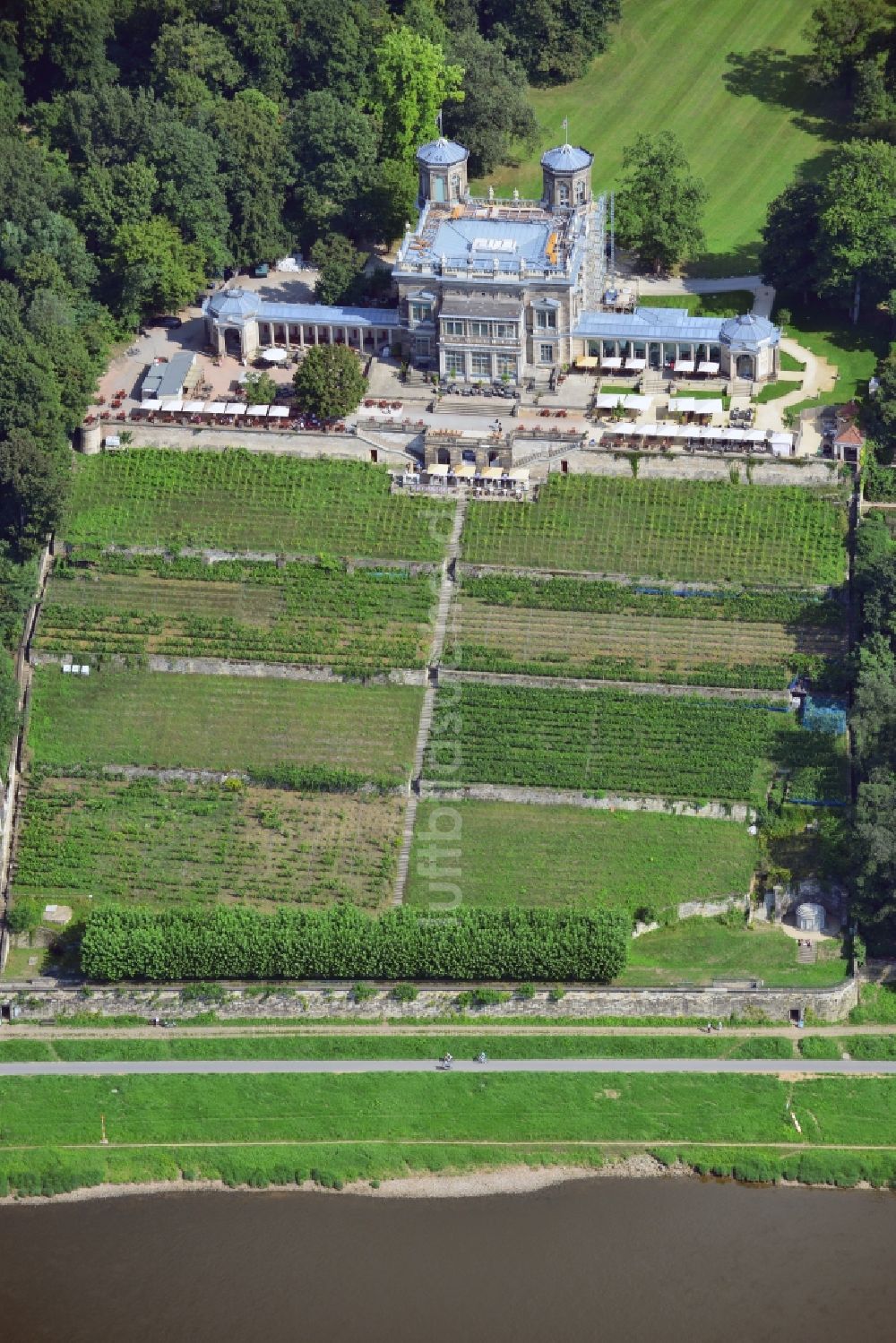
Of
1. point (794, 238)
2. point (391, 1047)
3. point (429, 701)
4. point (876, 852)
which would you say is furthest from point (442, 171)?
point (391, 1047)

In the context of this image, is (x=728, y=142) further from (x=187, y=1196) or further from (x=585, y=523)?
(x=187, y=1196)

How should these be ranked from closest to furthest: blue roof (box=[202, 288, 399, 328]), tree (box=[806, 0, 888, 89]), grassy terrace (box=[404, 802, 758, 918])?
grassy terrace (box=[404, 802, 758, 918]), blue roof (box=[202, 288, 399, 328]), tree (box=[806, 0, 888, 89])

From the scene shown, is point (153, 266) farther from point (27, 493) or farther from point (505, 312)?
point (505, 312)

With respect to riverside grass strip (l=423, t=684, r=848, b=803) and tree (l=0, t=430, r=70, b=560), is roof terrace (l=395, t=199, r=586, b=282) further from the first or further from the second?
riverside grass strip (l=423, t=684, r=848, b=803)

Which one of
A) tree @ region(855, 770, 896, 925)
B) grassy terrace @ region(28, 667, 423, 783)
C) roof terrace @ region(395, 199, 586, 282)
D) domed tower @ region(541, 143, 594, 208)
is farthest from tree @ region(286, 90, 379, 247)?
tree @ region(855, 770, 896, 925)

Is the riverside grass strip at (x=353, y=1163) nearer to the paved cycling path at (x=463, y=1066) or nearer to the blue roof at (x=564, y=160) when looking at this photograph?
the paved cycling path at (x=463, y=1066)

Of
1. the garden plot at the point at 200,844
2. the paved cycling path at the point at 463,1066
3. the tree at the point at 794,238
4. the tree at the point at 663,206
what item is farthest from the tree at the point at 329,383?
the paved cycling path at the point at 463,1066
